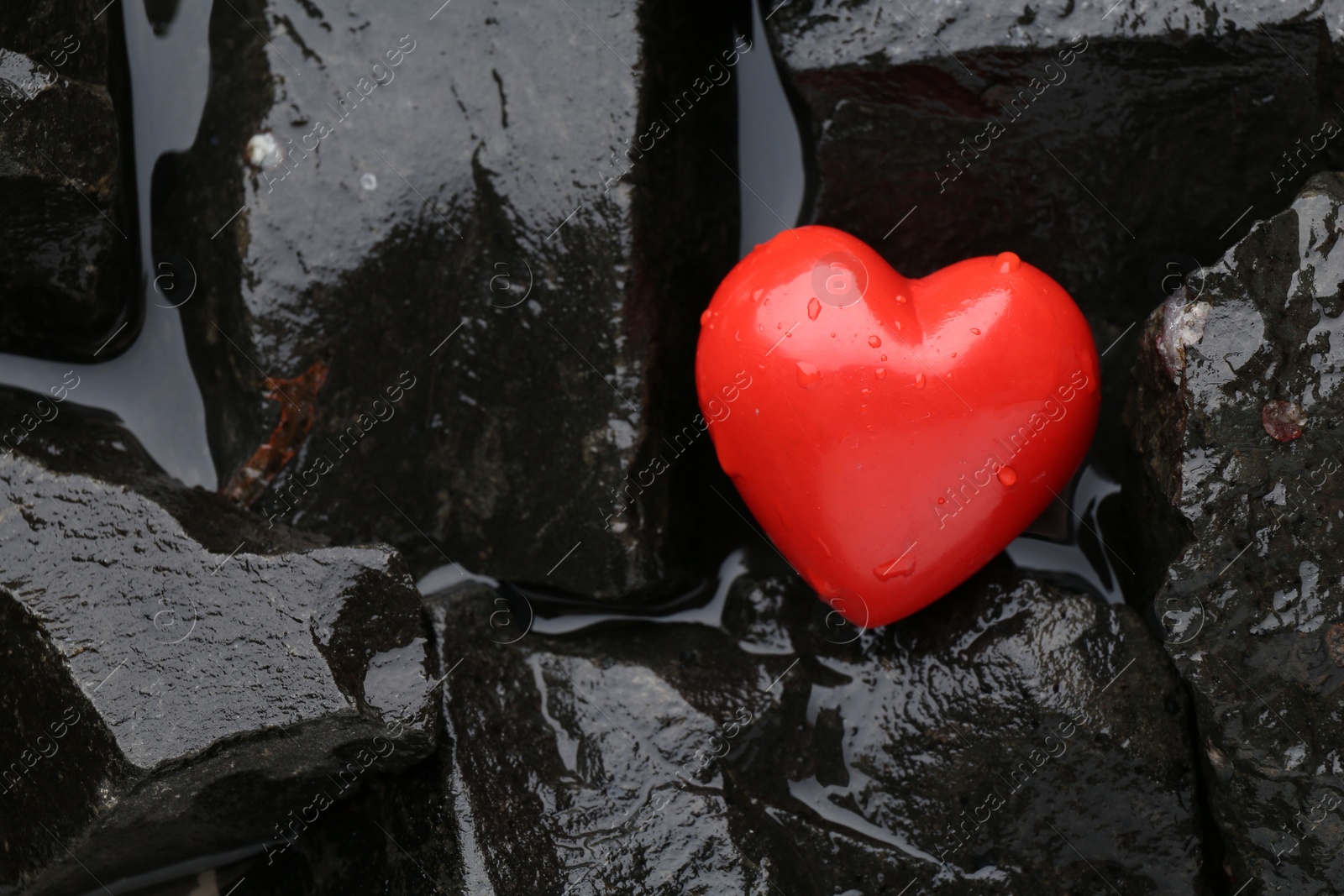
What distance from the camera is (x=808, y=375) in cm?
252

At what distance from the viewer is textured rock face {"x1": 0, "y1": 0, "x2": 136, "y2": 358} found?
2.79 m

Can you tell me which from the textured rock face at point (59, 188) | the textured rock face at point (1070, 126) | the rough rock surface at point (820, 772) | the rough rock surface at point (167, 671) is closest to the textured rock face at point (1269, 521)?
the rough rock surface at point (820, 772)

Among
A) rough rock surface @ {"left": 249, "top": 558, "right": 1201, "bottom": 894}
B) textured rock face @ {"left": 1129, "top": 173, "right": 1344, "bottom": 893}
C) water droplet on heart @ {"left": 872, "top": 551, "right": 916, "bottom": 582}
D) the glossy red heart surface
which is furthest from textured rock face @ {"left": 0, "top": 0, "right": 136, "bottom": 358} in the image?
textured rock face @ {"left": 1129, "top": 173, "right": 1344, "bottom": 893}

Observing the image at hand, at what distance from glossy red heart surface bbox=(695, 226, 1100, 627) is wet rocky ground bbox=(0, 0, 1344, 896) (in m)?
0.30

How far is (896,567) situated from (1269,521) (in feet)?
2.86

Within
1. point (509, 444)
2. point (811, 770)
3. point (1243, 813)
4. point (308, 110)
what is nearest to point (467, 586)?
point (509, 444)

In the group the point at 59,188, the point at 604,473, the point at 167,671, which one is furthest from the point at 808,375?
the point at 59,188

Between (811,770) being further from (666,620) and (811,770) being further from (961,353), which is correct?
(961,353)

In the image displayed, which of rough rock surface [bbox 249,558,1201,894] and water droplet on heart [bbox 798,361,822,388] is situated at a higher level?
water droplet on heart [bbox 798,361,822,388]

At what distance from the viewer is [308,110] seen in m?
3.02

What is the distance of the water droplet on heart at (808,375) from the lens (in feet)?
8.25

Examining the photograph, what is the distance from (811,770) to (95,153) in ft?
8.74

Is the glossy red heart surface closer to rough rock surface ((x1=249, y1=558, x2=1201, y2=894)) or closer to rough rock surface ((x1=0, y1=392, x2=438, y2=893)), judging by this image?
rough rock surface ((x1=249, y1=558, x2=1201, y2=894))

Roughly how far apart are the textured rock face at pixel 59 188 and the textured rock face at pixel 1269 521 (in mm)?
Result: 2939
